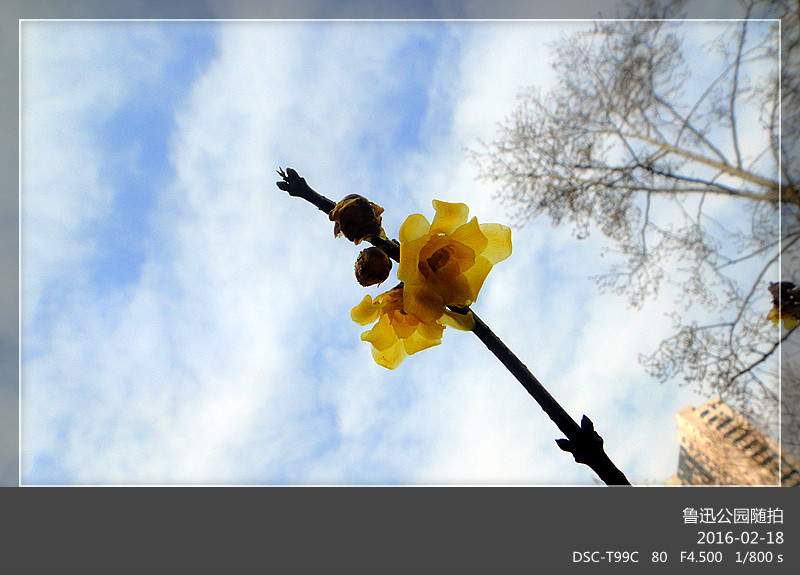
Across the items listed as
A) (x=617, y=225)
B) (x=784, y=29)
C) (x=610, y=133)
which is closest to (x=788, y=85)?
(x=784, y=29)

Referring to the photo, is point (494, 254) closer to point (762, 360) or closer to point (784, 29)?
point (762, 360)

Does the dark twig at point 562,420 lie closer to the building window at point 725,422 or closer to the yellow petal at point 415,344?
the yellow petal at point 415,344

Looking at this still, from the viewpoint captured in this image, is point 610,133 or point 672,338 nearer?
point 672,338

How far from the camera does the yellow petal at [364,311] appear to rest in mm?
389

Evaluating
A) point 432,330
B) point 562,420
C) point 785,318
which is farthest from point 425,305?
point 785,318

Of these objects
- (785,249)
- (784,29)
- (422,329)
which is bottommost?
(422,329)

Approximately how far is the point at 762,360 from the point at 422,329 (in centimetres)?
272

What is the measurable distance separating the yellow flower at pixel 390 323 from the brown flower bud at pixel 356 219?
0.06 m

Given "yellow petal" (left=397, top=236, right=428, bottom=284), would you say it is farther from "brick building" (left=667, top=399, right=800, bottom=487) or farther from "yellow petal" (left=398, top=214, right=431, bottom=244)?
"brick building" (left=667, top=399, right=800, bottom=487)

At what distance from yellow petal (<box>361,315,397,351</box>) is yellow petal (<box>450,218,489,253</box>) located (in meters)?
0.11

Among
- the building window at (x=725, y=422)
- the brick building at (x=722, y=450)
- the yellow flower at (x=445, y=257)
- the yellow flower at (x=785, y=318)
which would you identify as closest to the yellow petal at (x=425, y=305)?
the yellow flower at (x=445, y=257)

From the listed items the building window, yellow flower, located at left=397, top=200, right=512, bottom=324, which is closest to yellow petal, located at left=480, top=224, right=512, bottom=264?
yellow flower, located at left=397, top=200, right=512, bottom=324

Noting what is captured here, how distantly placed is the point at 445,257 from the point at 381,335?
11 centimetres

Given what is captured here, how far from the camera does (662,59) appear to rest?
2533 millimetres
